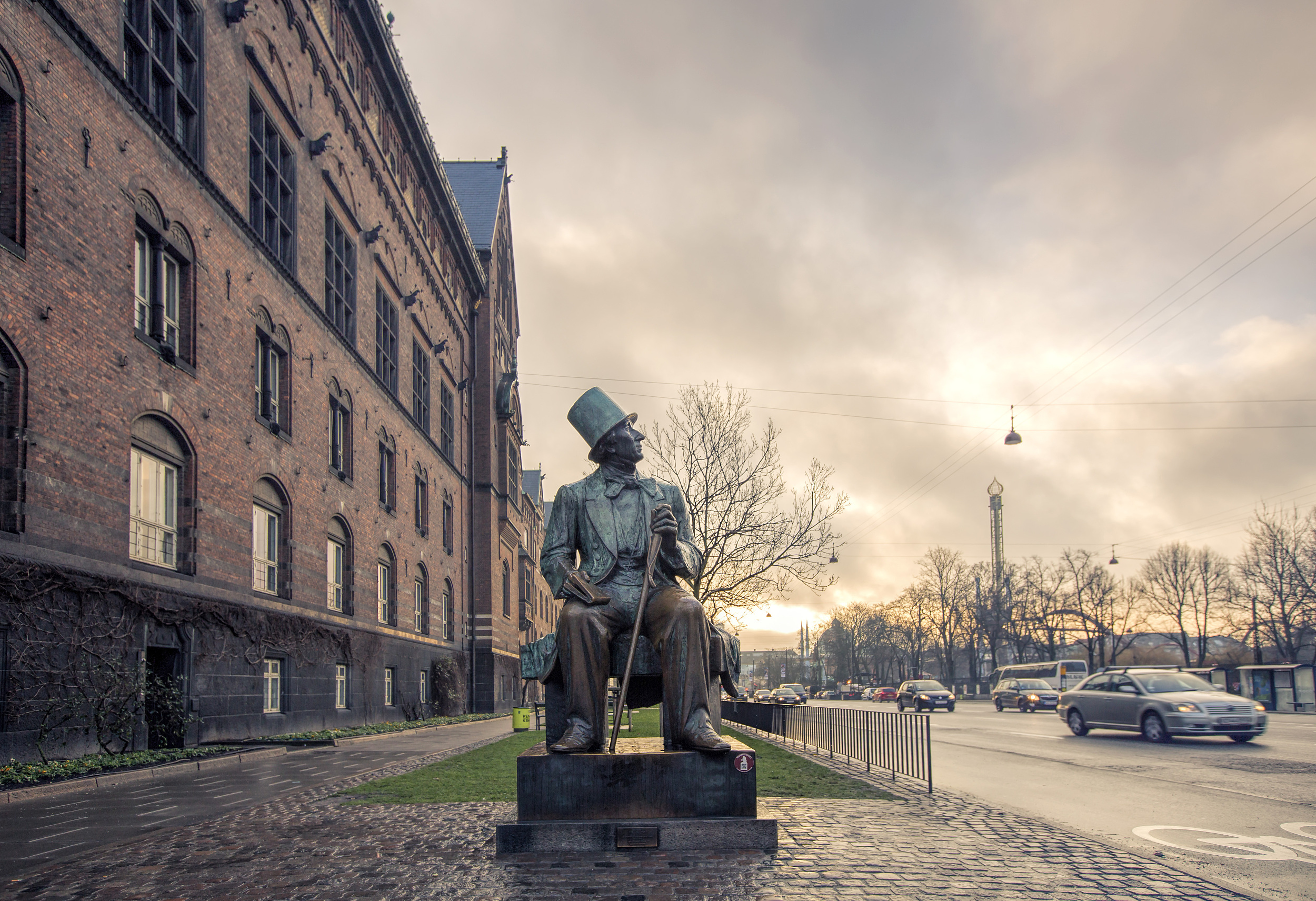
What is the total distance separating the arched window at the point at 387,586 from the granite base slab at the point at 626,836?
80.2ft

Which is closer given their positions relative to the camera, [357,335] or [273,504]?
[273,504]

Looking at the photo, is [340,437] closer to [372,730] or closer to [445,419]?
[372,730]

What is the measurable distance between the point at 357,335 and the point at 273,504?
28.4 ft

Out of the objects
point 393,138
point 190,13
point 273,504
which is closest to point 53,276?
point 190,13

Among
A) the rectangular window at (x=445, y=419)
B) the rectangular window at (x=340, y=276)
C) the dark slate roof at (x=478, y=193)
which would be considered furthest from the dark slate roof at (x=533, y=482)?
the rectangular window at (x=340, y=276)

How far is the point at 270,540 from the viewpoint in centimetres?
2105

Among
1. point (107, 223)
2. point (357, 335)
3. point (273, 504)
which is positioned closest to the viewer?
point (107, 223)

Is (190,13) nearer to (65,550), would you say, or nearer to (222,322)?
(222,322)

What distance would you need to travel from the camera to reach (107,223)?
14242mm

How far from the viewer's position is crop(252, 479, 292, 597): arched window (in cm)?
2002

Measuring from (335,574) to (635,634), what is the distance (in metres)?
21.1

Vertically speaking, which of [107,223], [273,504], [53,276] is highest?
[107,223]

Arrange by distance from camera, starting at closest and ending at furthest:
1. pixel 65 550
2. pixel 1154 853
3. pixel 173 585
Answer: pixel 1154 853 < pixel 65 550 < pixel 173 585

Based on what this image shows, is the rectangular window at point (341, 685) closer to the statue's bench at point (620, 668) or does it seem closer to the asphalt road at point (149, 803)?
the asphalt road at point (149, 803)
